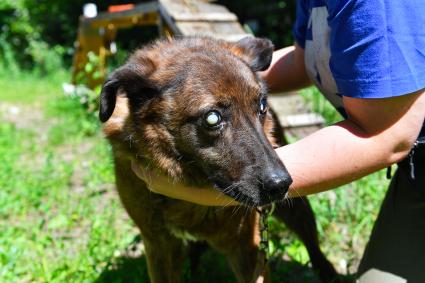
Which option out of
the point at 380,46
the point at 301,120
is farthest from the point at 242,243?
the point at 301,120

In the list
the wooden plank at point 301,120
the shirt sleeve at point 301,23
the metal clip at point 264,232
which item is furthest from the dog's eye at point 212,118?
the wooden plank at point 301,120

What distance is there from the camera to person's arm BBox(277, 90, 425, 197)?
6.45 ft

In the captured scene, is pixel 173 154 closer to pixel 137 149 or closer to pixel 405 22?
pixel 137 149

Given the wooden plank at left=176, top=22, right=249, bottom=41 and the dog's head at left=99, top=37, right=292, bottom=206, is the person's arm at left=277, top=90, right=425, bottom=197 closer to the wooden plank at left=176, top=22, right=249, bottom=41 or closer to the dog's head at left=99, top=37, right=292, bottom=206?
the dog's head at left=99, top=37, right=292, bottom=206

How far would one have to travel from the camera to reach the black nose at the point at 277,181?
195 cm

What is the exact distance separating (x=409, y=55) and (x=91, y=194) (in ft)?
10.5

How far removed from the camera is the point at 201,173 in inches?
90.7

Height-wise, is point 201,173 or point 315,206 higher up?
point 201,173

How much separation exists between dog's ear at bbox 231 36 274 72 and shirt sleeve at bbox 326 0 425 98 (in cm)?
63

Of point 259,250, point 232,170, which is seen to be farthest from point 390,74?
point 259,250

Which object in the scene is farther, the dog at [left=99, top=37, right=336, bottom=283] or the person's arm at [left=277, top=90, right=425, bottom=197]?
the dog at [left=99, top=37, right=336, bottom=283]

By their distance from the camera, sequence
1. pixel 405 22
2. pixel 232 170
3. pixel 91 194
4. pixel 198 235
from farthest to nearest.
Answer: pixel 91 194, pixel 198 235, pixel 232 170, pixel 405 22

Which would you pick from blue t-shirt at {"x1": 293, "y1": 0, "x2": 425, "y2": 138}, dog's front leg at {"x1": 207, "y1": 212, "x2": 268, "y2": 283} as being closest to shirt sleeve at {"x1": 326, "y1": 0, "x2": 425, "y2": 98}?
blue t-shirt at {"x1": 293, "y1": 0, "x2": 425, "y2": 138}

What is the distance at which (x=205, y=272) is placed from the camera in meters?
3.29
